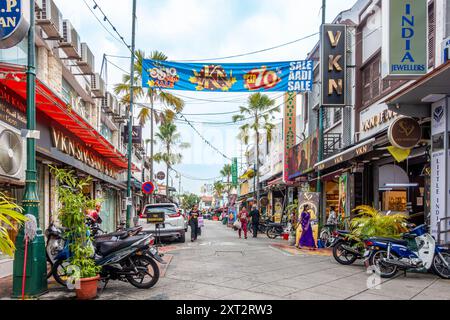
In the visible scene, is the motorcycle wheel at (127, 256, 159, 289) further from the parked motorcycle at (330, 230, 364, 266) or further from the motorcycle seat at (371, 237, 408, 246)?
the parked motorcycle at (330, 230, 364, 266)

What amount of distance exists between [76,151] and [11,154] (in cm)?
619

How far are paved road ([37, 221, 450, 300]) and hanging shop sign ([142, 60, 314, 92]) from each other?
6611mm

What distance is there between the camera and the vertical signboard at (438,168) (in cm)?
1027

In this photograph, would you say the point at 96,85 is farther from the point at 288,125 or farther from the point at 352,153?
the point at 288,125

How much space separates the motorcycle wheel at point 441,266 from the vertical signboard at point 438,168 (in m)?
1.01

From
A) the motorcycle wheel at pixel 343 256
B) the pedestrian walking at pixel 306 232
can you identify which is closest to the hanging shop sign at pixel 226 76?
the pedestrian walking at pixel 306 232

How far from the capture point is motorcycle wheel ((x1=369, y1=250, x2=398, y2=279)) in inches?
366

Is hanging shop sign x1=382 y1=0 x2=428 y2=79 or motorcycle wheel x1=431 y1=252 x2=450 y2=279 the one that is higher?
hanging shop sign x1=382 y1=0 x2=428 y2=79

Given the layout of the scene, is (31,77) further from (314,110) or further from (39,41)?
(314,110)

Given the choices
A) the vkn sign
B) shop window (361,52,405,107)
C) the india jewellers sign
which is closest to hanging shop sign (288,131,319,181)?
shop window (361,52,405,107)

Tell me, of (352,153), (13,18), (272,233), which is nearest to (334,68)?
(352,153)

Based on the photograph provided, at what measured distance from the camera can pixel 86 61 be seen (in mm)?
15531

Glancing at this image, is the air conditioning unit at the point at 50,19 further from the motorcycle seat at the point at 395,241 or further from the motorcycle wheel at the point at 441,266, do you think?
the motorcycle wheel at the point at 441,266
